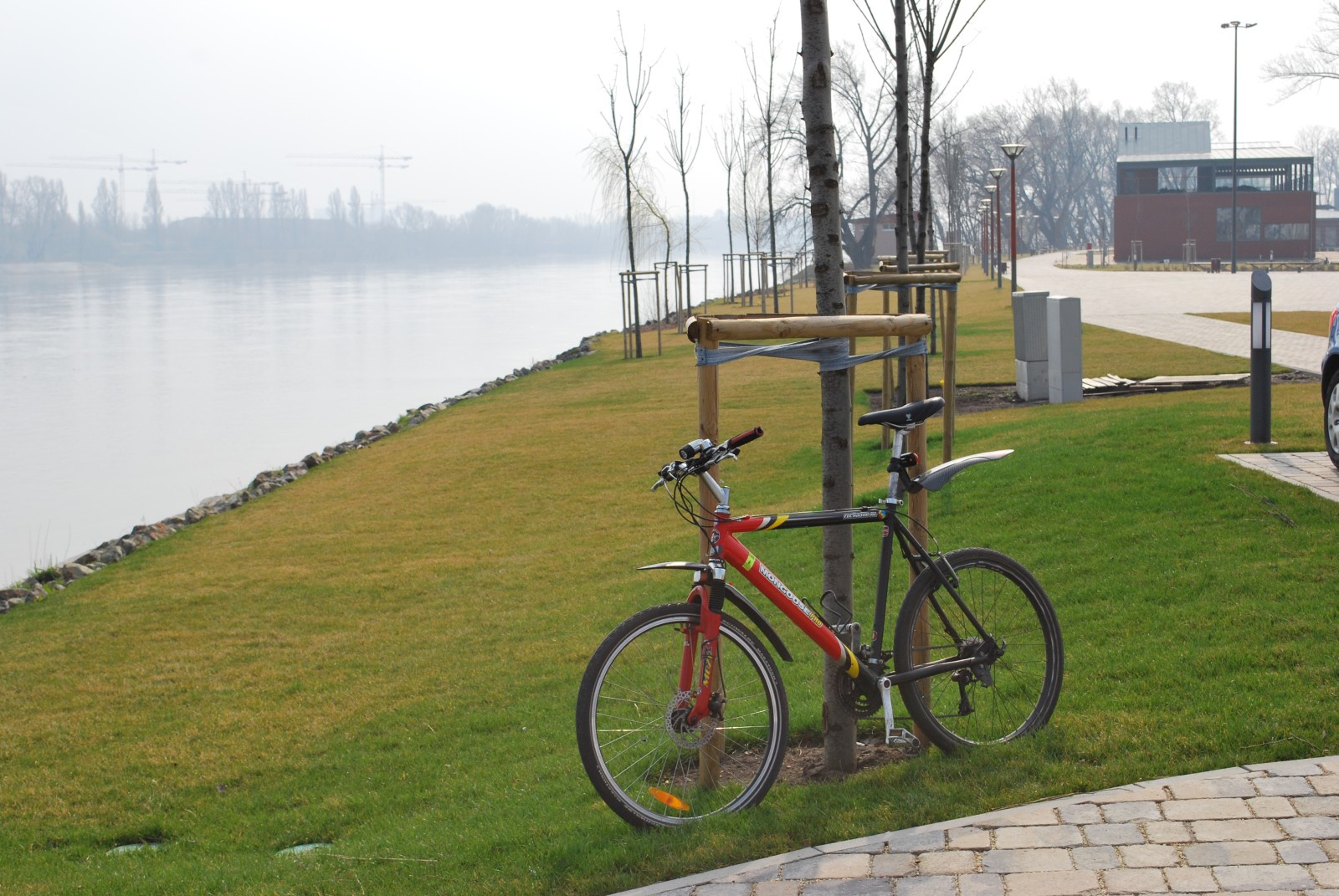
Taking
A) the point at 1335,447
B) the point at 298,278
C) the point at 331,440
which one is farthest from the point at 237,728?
the point at 298,278

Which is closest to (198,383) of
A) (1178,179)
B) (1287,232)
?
(1287,232)

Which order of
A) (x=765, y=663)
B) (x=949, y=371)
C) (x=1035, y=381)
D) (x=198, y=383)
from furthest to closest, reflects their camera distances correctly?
(x=198, y=383) < (x=1035, y=381) < (x=949, y=371) < (x=765, y=663)

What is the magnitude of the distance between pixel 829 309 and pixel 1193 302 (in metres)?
30.9

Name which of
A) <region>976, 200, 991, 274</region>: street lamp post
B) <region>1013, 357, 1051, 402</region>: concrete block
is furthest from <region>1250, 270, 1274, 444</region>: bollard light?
<region>976, 200, 991, 274</region>: street lamp post

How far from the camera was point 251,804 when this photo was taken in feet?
17.4

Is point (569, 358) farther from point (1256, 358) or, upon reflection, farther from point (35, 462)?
point (1256, 358)

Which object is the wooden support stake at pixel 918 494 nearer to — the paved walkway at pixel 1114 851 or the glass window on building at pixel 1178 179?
the paved walkway at pixel 1114 851

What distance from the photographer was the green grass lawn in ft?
12.9

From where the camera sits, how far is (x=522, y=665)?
6891mm

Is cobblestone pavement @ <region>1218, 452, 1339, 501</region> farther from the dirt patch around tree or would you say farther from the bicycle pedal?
the bicycle pedal

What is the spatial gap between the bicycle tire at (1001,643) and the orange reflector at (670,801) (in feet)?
2.82

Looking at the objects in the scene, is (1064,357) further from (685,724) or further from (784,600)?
(685,724)

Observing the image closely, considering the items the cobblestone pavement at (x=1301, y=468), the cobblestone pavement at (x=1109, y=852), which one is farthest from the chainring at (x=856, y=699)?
the cobblestone pavement at (x=1301, y=468)

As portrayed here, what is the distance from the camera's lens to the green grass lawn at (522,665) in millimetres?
3939
